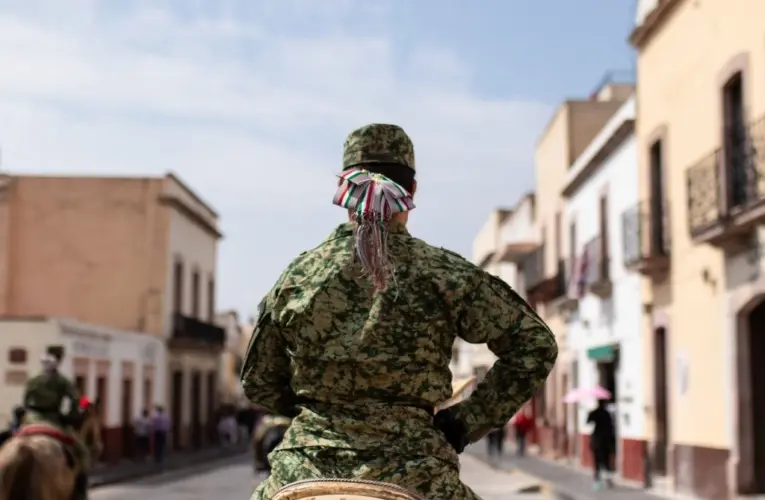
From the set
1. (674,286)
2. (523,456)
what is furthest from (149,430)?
(674,286)

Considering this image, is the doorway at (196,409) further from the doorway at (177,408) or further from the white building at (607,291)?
the white building at (607,291)

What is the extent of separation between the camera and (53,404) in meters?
11.0

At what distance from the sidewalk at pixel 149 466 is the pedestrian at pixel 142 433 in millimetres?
411

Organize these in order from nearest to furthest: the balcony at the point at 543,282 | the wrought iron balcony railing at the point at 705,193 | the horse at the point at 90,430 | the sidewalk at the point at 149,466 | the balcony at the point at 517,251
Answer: the horse at the point at 90,430, the wrought iron balcony railing at the point at 705,193, the sidewalk at the point at 149,466, the balcony at the point at 543,282, the balcony at the point at 517,251

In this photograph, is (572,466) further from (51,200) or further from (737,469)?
(51,200)

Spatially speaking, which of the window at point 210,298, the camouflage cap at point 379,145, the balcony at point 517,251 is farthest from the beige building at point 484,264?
the camouflage cap at point 379,145

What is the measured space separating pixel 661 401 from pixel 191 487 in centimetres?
831

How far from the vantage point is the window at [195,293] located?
1790 inches

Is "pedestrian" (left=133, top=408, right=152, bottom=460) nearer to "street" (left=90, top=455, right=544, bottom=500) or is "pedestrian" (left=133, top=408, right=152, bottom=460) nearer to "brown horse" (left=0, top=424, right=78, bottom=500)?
"street" (left=90, top=455, right=544, bottom=500)

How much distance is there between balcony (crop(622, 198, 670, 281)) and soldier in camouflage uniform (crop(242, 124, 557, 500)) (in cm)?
1807

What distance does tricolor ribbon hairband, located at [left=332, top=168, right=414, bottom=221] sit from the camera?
3.36 m

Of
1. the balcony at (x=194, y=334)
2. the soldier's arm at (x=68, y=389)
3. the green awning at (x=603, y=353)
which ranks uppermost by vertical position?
the balcony at (x=194, y=334)

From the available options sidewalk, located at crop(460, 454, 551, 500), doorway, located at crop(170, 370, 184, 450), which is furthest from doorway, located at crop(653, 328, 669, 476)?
doorway, located at crop(170, 370, 184, 450)

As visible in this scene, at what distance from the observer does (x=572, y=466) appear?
30.3m
